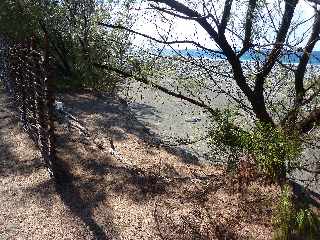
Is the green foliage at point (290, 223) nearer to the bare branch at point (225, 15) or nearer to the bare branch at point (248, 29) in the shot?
the bare branch at point (248, 29)

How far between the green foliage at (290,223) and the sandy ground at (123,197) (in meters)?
0.35

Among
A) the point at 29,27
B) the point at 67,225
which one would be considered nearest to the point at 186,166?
the point at 67,225

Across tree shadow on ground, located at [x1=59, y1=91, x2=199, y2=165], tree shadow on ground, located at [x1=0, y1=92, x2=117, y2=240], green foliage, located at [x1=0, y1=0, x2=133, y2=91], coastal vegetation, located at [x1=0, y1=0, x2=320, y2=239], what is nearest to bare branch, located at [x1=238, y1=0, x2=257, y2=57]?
coastal vegetation, located at [x1=0, y1=0, x2=320, y2=239]

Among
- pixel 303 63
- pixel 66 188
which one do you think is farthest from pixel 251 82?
pixel 66 188

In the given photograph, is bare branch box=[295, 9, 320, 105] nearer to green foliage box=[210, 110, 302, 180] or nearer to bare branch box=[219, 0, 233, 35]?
green foliage box=[210, 110, 302, 180]

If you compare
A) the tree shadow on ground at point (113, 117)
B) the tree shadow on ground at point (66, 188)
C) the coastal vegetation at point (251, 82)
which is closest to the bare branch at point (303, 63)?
the coastal vegetation at point (251, 82)

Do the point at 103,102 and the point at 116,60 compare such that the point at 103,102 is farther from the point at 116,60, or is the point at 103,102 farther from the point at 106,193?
the point at 106,193

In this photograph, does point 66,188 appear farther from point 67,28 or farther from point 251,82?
point 67,28

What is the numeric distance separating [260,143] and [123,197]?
2245 millimetres

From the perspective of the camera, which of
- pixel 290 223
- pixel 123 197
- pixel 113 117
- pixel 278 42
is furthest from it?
pixel 113 117

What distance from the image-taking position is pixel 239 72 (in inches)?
273

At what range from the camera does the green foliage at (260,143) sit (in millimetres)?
5834

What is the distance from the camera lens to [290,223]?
5.95 m

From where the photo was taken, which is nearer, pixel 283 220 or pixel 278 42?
pixel 283 220
